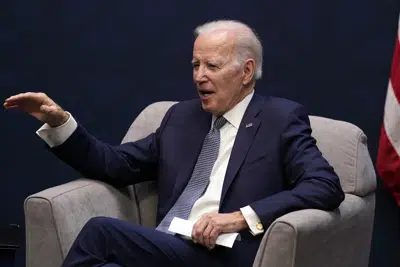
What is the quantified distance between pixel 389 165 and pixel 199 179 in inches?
30.3

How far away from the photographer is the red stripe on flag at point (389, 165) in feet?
10.2

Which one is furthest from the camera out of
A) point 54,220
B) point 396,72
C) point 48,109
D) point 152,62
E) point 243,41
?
point 152,62

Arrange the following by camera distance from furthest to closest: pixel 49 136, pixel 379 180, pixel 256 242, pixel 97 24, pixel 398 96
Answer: pixel 97 24 < pixel 379 180 < pixel 398 96 < pixel 49 136 < pixel 256 242

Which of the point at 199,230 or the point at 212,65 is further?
the point at 212,65

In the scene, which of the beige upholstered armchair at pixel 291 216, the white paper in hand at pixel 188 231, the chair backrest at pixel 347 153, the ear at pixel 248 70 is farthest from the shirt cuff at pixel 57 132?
the ear at pixel 248 70

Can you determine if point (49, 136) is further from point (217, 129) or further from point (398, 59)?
point (398, 59)

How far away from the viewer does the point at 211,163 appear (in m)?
2.80

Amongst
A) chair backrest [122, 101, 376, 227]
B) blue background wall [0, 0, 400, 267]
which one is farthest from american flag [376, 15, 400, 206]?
chair backrest [122, 101, 376, 227]

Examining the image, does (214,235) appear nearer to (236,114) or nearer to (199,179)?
(199,179)

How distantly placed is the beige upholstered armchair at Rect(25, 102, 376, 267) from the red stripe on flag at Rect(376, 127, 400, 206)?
27 cm

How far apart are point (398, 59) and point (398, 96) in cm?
13

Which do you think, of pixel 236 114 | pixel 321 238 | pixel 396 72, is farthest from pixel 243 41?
pixel 321 238

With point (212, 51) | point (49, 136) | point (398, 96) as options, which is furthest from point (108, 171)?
point (398, 96)

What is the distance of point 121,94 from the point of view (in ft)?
11.8
